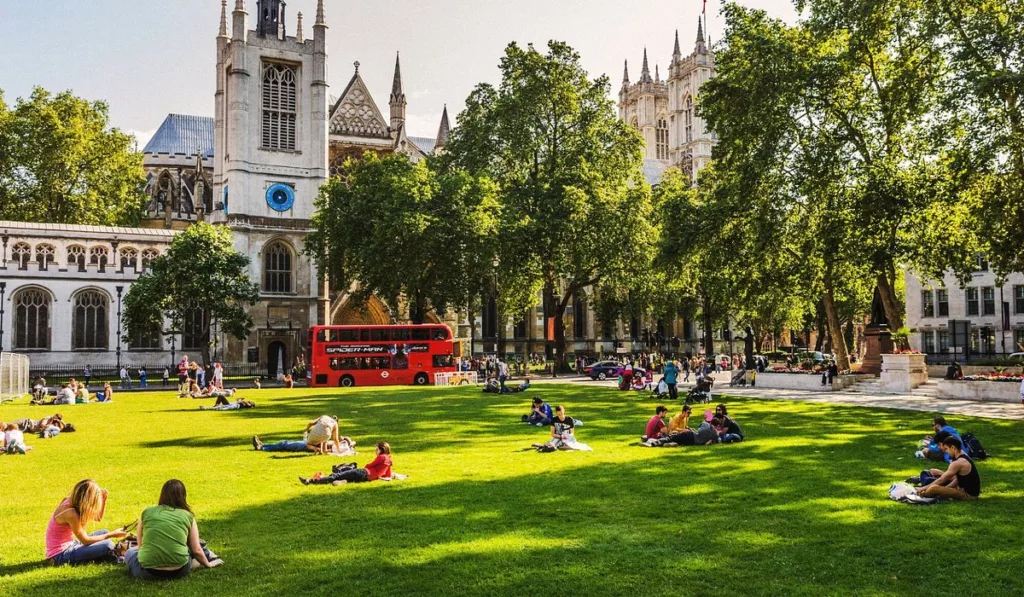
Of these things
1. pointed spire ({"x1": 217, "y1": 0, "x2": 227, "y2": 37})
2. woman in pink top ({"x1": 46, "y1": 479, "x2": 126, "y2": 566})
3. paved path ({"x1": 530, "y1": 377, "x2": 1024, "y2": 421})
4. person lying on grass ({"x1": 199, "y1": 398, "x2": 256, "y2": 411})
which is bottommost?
paved path ({"x1": 530, "y1": 377, "x2": 1024, "y2": 421})

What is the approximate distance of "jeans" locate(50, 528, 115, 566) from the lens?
7684 millimetres

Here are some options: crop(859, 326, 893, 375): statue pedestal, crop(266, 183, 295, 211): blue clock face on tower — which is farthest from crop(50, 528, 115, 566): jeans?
crop(266, 183, 295, 211): blue clock face on tower

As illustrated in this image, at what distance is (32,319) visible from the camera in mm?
50031

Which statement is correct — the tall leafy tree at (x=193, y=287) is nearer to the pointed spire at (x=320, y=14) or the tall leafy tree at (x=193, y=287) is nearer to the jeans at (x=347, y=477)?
the pointed spire at (x=320, y=14)

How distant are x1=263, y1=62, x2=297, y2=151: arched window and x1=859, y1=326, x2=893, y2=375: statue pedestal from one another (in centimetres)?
3984

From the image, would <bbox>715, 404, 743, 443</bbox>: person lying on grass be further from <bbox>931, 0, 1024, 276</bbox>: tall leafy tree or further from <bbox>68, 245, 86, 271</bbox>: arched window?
<bbox>68, 245, 86, 271</bbox>: arched window

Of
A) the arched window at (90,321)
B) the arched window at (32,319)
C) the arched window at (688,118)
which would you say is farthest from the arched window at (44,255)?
the arched window at (688,118)

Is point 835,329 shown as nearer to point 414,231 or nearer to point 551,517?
point 414,231

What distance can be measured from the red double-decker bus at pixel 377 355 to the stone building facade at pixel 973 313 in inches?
1145

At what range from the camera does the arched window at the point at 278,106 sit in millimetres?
56812

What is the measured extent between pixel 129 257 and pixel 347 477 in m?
47.5

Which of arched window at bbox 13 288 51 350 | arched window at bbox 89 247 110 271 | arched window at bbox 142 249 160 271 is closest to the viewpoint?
arched window at bbox 13 288 51 350

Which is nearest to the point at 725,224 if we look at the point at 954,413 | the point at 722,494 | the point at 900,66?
the point at 900,66

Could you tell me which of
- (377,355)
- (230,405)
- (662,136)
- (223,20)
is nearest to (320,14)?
(223,20)
